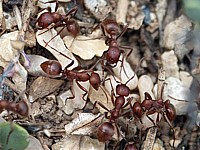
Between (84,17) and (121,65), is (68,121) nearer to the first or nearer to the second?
(121,65)

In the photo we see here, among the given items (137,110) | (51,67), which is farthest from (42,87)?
(137,110)

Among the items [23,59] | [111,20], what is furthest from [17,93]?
[111,20]

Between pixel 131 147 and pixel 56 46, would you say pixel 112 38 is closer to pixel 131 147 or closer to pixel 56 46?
pixel 56 46

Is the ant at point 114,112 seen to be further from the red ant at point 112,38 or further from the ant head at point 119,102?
the red ant at point 112,38

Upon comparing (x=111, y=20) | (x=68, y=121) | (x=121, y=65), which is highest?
(x=111, y=20)

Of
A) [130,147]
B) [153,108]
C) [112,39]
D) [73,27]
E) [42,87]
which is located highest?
[73,27]

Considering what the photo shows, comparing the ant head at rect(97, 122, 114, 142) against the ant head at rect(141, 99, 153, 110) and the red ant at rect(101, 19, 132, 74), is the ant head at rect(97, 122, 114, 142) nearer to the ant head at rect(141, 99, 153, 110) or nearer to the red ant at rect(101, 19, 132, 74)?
the ant head at rect(141, 99, 153, 110)

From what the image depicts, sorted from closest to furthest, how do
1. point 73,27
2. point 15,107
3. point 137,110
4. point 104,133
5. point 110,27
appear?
point 15,107
point 104,133
point 137,110
point 73,27
point 110,27
